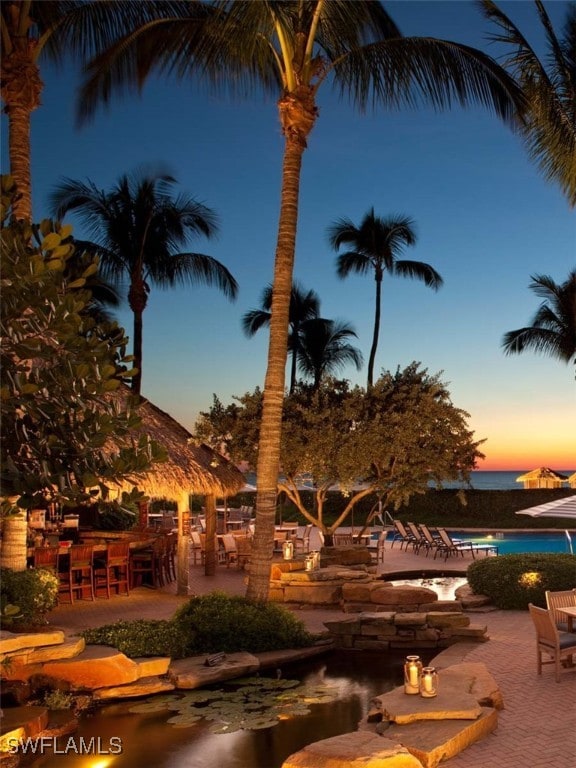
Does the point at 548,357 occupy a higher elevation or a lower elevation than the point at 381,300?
lower

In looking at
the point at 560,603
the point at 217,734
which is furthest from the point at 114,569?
the point at 560,603

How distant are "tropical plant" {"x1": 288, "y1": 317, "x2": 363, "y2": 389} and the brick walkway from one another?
16.4 metres

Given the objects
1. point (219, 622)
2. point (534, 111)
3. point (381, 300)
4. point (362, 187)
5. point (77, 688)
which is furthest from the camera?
point (381, 300)

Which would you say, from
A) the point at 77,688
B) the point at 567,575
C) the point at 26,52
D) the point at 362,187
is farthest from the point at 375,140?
the point at 77,688

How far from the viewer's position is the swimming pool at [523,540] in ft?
92.0

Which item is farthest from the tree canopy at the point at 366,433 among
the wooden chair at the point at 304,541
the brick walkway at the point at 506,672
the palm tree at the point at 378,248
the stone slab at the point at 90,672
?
the palm tree at the point at 378,248

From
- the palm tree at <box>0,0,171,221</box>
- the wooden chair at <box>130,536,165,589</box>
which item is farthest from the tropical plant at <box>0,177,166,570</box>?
the wooden chair at <box>130,536,165,589</box>

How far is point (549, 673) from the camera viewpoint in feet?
32.4

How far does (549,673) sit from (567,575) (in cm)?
436

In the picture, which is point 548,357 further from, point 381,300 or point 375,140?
point 375,140

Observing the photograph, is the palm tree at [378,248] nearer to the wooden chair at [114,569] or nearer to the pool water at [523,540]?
the pool water at [523,540]

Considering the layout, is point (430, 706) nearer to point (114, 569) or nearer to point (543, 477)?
point (114, 569)

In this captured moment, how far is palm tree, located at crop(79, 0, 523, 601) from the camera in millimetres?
12102

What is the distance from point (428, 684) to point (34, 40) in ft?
38.7
